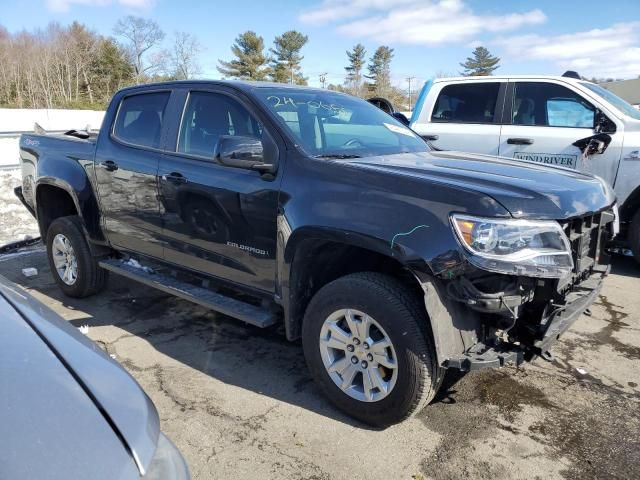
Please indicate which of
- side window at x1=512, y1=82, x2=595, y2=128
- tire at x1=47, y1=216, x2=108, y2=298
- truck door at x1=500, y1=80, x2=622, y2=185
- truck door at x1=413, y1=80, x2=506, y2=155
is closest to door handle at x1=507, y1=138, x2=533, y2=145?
truck door at x1=500, y1=80, x2=622, y2=185

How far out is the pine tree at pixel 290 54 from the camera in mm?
57409

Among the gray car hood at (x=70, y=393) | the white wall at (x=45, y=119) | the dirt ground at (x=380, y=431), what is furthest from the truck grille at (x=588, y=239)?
the white wall at (x=45, y=119)

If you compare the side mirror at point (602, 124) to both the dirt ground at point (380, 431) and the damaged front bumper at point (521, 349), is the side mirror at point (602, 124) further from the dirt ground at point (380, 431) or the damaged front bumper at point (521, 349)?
the damaged front bumper at point (521, 349)

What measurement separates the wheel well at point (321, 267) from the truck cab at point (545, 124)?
Result: 149 inches

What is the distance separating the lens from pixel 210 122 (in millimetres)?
3660

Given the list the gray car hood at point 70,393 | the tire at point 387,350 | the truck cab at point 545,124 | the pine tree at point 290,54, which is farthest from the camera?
the pine tree at point 290,54

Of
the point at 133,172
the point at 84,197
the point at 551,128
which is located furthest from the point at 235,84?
the point at 551,128

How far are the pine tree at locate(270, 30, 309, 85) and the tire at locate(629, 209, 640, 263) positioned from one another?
5471 cm

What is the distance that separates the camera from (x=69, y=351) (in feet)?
5.77

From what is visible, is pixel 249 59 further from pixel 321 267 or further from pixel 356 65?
pixel 321 267

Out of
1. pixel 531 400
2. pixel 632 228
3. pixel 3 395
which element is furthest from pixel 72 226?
pixel 632 228

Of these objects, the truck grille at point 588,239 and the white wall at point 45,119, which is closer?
the truck grille at point 588,239

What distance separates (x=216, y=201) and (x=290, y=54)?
5883cm

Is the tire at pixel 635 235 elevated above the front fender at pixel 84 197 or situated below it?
below
